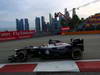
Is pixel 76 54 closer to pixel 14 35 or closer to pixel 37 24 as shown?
pixel 14 35

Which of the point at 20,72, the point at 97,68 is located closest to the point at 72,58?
the point at 97,68

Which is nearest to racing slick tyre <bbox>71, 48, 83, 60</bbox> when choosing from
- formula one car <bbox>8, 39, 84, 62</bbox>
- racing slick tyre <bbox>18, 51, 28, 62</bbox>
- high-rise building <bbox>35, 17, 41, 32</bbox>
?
formula one car <bbox>8, 39, 84, 62</bbox>

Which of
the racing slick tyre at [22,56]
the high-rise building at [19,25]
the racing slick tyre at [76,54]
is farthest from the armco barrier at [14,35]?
the high-rise building at [19,25]

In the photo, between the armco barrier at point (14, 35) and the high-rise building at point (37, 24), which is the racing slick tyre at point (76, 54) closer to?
the armco barrier at point (14, 35)

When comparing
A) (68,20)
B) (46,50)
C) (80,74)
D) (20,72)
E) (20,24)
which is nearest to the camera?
(80,74)

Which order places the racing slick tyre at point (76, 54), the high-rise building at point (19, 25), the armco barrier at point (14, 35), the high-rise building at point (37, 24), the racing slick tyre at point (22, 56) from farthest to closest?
1. the high-rise building at point (19, 25)
2. the high-rise building at point (37, 24)
3. the armco barrier at point (14, 35)
4. the racing slick tyre at point (22, 56)
5. the racing slick tyre at point (76, 54)

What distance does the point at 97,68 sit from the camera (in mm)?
7660

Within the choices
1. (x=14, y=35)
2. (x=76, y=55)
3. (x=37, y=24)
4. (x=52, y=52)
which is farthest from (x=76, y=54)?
(x=37, y=24)

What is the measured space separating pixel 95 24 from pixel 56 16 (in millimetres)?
9977

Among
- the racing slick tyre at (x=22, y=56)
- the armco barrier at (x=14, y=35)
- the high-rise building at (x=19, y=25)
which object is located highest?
the high-rise building at (x=19, y=25)

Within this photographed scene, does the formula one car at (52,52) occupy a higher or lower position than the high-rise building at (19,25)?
lower

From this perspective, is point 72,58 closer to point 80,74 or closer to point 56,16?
point 80,74

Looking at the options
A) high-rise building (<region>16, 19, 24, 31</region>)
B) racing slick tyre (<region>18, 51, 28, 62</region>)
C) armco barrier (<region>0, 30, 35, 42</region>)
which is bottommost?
racing slick tyre (<region>18, 51, 28, 62</region>)

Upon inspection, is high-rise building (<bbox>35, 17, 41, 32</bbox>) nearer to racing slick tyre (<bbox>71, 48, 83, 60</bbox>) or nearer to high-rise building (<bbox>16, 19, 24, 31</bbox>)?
high-rise building (<bbox>16, 19, 24, 31</bbox>)
